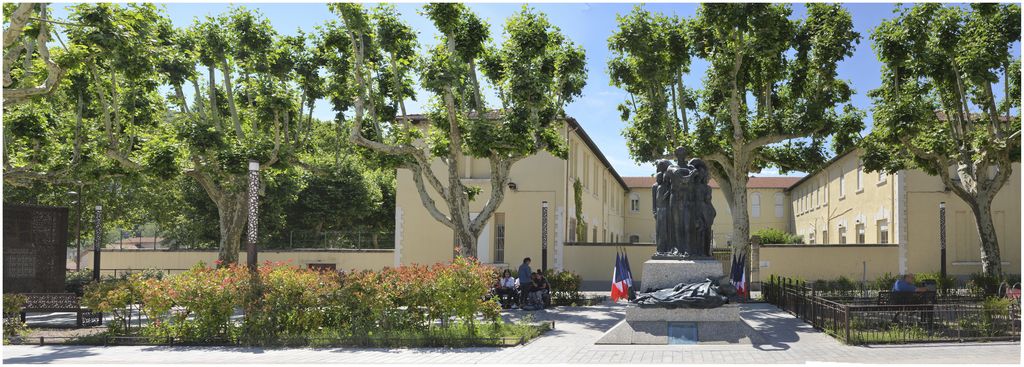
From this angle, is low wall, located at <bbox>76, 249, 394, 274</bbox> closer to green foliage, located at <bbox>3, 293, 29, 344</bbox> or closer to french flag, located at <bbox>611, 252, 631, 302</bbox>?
green foliage, located at <bbox>3, 293, 29, 344</bbox>

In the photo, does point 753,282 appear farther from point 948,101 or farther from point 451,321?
point 451,321

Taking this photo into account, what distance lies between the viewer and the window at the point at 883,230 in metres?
30.1

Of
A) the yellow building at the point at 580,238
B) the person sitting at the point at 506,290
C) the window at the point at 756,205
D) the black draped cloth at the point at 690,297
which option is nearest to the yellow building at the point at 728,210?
the window at the point at 756,205

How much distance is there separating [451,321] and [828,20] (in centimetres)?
1284

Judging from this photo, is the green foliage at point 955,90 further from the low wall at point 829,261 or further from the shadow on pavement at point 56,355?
the shadow on pavement at point 56,355

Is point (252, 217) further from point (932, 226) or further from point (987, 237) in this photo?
point (932, 226)

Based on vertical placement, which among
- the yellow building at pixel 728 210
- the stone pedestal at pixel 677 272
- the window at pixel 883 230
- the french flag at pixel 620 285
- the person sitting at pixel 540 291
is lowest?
the person sitting at pixel 540 291

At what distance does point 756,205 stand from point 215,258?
129 ft

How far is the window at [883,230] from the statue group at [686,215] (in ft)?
67.0

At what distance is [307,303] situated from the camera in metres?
12.1

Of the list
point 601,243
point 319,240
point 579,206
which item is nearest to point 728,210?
point 579,206

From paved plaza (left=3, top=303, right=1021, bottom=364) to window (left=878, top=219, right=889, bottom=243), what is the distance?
792 inches

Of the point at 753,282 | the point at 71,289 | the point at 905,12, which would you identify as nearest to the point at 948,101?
the point at 905,12

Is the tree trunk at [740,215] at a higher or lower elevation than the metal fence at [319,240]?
higher
